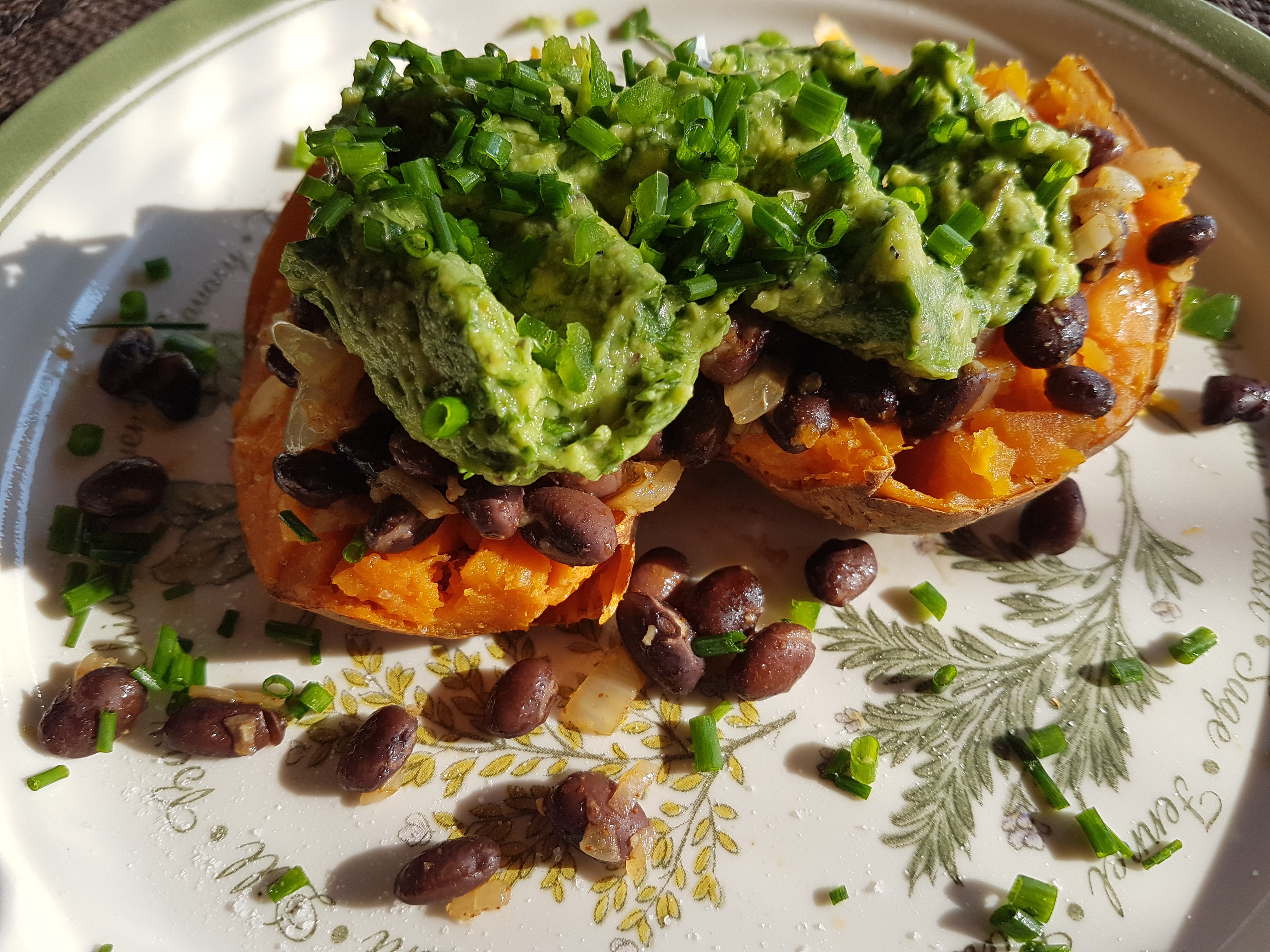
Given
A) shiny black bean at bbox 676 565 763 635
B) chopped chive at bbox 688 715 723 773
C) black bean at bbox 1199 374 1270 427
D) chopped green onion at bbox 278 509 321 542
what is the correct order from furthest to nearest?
black bean at bbox 1199 374 1270 427 < shiny black bean at bbox 676 565 763 635 < chopped chive at bbox 688 715 723 773 < chopped green onion at bbox 278 509 321 542

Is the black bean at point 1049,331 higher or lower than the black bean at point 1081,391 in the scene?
higher

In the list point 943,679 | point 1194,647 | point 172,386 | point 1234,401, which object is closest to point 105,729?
point 172,386

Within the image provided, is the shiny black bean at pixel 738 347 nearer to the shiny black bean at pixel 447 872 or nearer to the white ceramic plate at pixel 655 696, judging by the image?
the white ceramic plate at pixel 655 696

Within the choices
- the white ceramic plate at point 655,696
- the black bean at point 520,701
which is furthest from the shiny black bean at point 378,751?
the black bean at point 520,701

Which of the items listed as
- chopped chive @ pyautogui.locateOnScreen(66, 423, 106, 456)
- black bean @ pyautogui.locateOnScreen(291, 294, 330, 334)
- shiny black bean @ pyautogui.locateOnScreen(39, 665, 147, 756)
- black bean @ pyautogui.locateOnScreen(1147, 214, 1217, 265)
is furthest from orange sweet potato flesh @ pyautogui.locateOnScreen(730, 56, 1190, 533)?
chopped chive @ pyautogui.locateOnScreen(66, 423, 106, 456)

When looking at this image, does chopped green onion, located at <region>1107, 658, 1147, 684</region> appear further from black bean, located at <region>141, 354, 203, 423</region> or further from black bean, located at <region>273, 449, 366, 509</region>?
black bean, located at <region>141, 354, 203, 423</region>

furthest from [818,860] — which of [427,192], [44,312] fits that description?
[44,312]

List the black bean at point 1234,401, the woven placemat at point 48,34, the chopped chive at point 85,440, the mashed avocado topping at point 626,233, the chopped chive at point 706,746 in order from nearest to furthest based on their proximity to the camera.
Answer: the mashed avocado topping at point 626,233
the chopped chive at point 706,746
the chopped chive at point 85,440
the black bean at point 1234,401
the woven placemat at point 48,34
